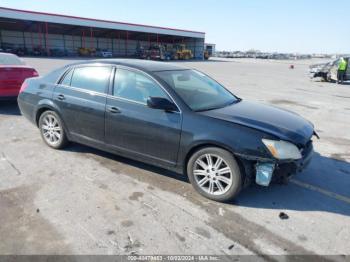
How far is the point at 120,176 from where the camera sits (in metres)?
4.08

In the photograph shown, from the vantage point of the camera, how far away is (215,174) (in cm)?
346

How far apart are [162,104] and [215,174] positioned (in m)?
1.08

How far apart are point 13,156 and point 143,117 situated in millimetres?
2461

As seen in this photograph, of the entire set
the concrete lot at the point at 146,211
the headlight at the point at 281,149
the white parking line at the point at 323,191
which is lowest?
the concrete lot at the point at 146,211

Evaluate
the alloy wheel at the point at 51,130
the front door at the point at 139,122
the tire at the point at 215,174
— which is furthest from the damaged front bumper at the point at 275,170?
the alloy wheel at the point at 51,130

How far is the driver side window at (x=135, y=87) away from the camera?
12.7 feet

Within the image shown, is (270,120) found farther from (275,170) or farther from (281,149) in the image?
(275,170)

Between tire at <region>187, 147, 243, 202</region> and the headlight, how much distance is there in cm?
42

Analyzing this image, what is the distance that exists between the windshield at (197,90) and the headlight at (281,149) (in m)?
0.96

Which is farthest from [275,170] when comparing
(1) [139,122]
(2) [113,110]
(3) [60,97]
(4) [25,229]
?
(3) [60,97]

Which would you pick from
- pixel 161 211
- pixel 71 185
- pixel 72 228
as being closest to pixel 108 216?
pixel 72 228

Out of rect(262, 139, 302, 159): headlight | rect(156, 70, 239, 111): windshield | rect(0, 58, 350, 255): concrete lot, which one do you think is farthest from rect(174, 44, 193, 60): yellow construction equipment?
rect(262, 139, 302, 159): headlight

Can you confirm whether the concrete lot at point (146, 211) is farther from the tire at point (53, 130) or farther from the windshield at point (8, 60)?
the windshield at point (8, 60)

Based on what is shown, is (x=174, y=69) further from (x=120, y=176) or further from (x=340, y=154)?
(x=340, y=154)
